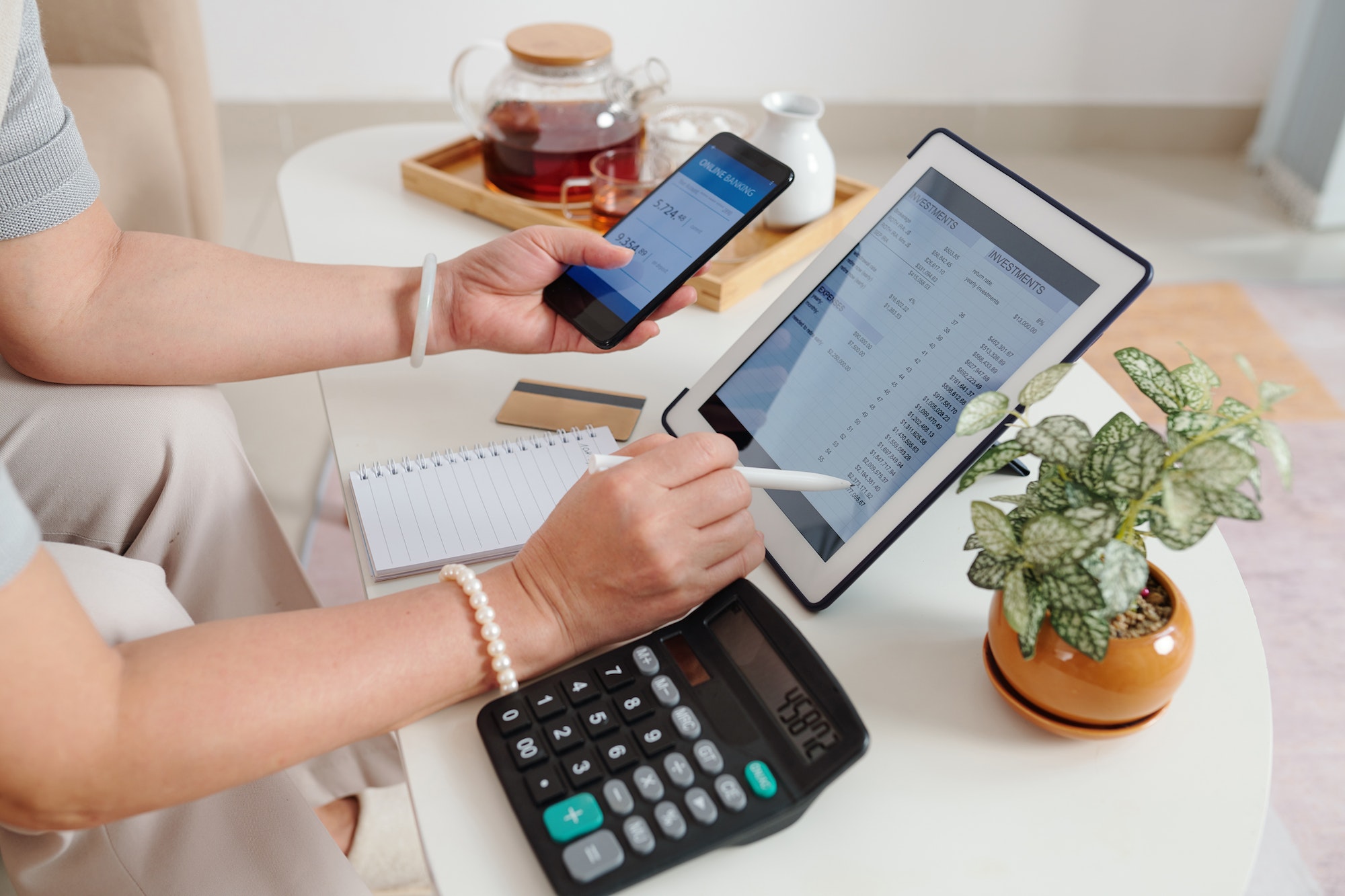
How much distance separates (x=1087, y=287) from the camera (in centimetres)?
61

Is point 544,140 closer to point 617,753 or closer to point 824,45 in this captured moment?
point 617,753

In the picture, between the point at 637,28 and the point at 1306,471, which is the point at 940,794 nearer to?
the point at 1306,471

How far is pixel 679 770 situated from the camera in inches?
20.9

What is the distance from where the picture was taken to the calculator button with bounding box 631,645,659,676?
1.91 feet

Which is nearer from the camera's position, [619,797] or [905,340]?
[619,797]

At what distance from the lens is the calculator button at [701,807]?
0.51 meters

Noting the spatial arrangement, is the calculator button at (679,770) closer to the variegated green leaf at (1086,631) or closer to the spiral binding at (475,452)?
the variegated green leaf at (1086,631)

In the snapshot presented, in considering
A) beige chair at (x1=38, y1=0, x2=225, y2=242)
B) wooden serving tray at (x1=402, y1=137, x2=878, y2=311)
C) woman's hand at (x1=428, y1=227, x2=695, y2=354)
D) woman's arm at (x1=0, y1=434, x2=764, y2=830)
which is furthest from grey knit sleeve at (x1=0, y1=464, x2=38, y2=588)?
beige chair at (x1=38, y1=0, x2=225, y2=242)

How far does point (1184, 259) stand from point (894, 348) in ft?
6.53

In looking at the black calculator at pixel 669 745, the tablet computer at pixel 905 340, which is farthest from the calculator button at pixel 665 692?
the tablet computer at pixel 905 340

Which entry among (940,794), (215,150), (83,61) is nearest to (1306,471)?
(940,794)

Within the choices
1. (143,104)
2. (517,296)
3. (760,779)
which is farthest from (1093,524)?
(143,104)

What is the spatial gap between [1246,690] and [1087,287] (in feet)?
0.86

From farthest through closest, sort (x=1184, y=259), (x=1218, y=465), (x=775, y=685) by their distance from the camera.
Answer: (x=1184, y=259) < (x=775, y=685) < (x=1218, y=465)
